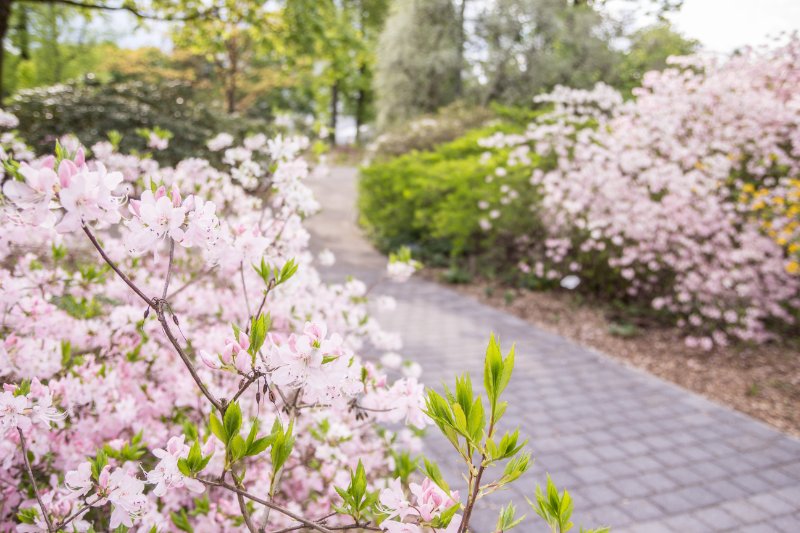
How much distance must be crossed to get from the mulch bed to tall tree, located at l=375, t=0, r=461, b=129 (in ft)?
42.5

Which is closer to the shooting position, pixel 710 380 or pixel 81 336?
pixel 81 336

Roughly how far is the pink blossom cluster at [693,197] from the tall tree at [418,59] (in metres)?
11.7

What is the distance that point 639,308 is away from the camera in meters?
7.26

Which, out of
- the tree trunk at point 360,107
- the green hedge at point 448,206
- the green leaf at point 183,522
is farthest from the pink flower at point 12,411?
the tree trunk at point 360,107

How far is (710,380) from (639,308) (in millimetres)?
1821

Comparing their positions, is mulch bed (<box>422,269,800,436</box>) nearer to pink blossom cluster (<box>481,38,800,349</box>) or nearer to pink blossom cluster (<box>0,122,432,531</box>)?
pink blossom cluster (<box>481,38,800,349</box>)

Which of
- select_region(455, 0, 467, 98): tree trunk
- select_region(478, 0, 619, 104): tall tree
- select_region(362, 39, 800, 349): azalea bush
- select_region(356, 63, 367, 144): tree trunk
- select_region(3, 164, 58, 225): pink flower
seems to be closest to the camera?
select_region(3, 164, 58, 225): pink flower

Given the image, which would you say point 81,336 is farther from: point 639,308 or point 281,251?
point 639,308

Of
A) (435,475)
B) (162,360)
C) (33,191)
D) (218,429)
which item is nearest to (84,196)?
(33,191)

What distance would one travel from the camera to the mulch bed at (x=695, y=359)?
5.14 meters

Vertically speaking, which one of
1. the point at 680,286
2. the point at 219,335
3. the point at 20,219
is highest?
the point at 20,219

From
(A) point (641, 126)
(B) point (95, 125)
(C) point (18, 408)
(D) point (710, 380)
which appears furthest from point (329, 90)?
(C) point (18, 408)

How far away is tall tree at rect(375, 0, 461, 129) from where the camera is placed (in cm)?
1848

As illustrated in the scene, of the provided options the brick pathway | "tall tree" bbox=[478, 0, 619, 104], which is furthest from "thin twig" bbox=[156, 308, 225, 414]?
"tall tree" bbox=[478, 0, 619, 104]
